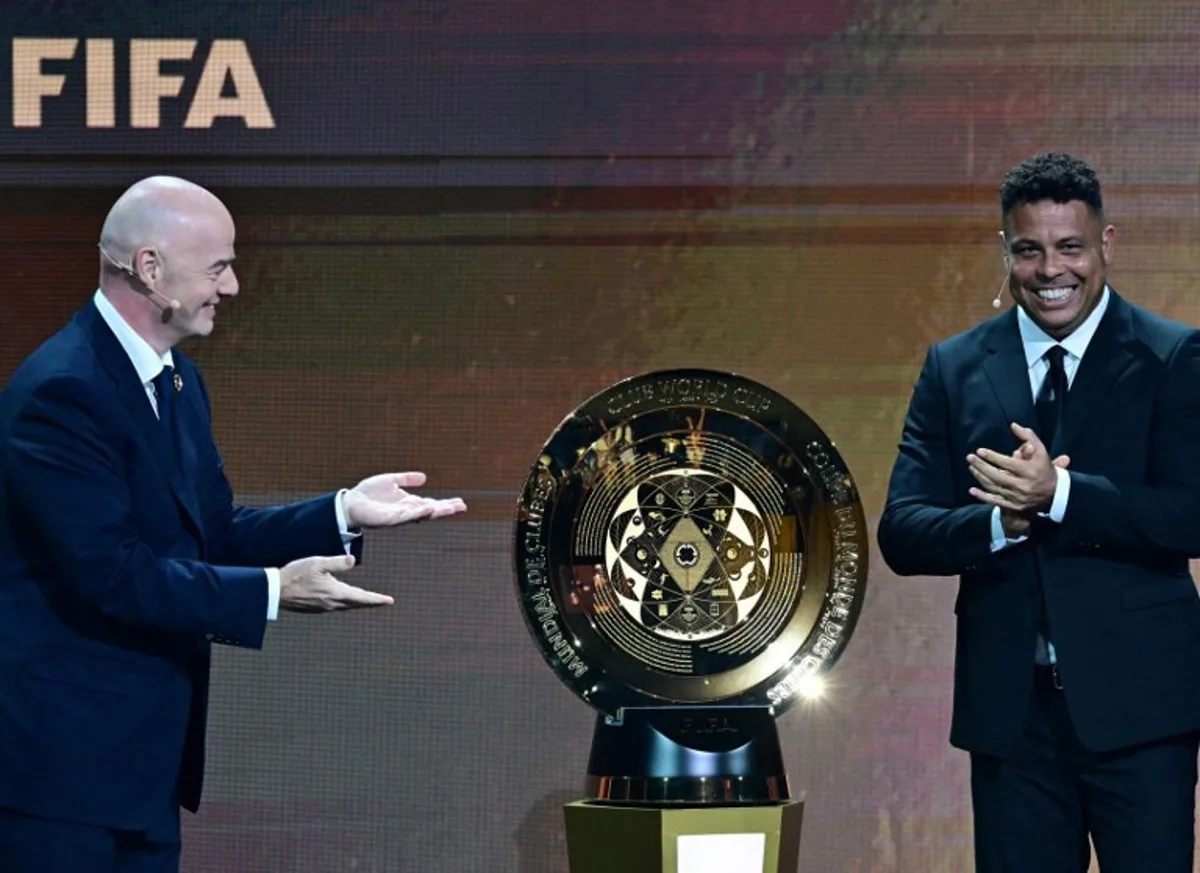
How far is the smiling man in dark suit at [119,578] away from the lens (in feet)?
7.53

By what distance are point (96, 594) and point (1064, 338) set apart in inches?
52.5

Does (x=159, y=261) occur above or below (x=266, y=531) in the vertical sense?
above

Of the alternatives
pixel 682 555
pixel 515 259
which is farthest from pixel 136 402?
pixel 515 259

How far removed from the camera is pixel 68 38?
154 inches

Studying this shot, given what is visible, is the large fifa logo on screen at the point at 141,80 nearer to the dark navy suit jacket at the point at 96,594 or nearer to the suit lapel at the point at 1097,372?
the dark navy suit jacket at the point at 96,594

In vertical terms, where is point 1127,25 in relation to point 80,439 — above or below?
above

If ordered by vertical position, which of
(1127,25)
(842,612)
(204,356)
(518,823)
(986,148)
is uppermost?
(1127,25)

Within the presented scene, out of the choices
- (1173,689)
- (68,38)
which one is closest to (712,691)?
(1173,689)

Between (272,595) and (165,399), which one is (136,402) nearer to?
(165,399)

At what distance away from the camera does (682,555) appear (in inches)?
103

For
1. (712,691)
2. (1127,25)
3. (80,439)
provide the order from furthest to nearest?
(1127,25) < (712,691) < (80,439)

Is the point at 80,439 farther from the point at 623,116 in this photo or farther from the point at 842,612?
the point at 623,116

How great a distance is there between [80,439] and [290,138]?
5.57 ft

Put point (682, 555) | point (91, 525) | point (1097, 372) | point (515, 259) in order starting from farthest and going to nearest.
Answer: point (515, 259)
point (682, 555)
point (1097, 372)
point (91, 525)
